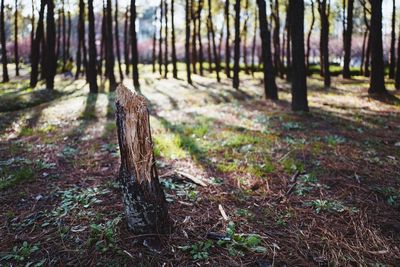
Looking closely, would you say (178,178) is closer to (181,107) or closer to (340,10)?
(181,107)

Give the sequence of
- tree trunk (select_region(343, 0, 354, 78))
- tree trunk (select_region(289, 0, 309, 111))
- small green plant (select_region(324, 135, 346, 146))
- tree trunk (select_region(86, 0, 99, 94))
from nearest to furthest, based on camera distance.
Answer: small green plant (select_region(324, 135, 346, 146)) < tree trunk (select_region(289, 0, 309, 111)) < tree trunk (select_region(86, 0, 99, 94)) < tree trunk (select_region(343, 0, 354, 78))

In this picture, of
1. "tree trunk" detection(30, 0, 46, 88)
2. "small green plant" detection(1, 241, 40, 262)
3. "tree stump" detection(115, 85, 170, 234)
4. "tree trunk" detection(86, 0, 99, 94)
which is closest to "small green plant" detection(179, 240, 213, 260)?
"tree stump" detection(115, 85, 170, 234)

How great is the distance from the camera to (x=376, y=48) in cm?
1446

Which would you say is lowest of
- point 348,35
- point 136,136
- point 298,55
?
point 136,136

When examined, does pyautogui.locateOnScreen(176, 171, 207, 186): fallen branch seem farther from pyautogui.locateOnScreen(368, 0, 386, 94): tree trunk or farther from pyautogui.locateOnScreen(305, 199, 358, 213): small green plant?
pyautogui.locateOnScreen(368, 0, 386, 94): tree trunk

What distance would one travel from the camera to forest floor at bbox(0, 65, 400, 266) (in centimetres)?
325

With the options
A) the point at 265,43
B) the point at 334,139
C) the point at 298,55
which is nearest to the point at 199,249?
the point at 334,139

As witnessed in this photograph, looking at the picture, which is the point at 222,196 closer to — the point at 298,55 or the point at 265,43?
the point at 298,55

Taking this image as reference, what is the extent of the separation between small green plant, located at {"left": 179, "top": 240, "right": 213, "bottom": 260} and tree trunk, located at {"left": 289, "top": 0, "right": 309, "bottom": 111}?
27.5ft

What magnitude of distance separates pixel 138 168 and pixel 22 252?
54.1 inches

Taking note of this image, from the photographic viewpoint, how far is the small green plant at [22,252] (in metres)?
3.09

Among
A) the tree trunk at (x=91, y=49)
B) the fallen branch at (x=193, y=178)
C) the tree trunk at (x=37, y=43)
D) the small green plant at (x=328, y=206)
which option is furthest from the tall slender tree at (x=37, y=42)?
the small green plant at (x=328, y=206)

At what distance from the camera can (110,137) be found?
8297 millimetres

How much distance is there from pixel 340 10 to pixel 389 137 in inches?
1009
